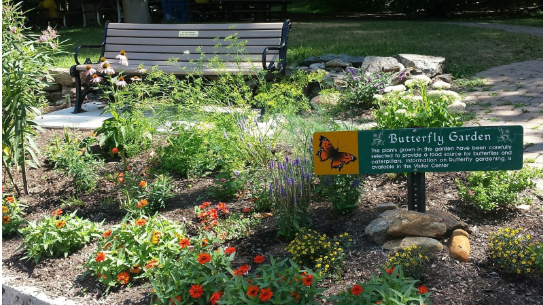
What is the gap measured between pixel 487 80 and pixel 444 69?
0.70 meters

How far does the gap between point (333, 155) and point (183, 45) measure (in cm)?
490

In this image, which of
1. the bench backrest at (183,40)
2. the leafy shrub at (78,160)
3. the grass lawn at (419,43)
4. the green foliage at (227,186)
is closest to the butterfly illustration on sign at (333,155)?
the green foliage at (227,186)

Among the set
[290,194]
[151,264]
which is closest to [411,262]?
[290,194]

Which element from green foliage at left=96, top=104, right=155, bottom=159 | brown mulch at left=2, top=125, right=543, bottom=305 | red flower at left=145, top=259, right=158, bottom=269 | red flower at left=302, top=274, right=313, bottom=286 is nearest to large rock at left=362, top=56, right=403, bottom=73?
brown mulch at left=2, top=125, right=543, bottom=305

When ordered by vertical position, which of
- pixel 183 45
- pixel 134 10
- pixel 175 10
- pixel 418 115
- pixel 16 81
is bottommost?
pixel 418 115

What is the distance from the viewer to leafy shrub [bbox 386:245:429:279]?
309 cm

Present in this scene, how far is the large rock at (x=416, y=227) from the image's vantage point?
3.46 metres

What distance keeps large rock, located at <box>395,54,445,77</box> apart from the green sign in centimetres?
458

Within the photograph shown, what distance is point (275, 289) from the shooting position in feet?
9.68

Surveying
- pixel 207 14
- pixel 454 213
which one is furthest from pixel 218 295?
pixel 207 14

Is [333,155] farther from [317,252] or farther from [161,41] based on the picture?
[161,41]

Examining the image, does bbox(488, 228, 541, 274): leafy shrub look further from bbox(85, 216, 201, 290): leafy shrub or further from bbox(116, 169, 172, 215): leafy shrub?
bbox(116, 169, 172, 215): leafy shrub

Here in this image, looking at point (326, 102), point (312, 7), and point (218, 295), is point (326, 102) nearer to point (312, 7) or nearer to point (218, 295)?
point (218, 295)

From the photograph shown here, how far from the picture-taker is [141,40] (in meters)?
8.02
